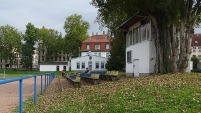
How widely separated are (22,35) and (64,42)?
51.1ft

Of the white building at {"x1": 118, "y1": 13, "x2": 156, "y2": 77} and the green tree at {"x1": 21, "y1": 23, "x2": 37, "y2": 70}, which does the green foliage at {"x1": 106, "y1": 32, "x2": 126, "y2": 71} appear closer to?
the white building at {"x1": 118, "y1": 13, "x2": 156, "y2": 77}

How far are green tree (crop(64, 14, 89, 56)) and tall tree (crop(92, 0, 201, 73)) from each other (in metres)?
79.7

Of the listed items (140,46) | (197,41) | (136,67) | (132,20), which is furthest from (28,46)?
(140,46)

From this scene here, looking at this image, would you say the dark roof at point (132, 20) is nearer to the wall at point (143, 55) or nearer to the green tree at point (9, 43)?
the wall at point (143, 55)

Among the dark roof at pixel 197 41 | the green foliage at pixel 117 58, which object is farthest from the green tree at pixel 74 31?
the green foliage at pixel 117 58

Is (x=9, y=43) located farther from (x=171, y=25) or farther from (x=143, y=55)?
(x=171, y=25)

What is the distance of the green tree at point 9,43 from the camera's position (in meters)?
106

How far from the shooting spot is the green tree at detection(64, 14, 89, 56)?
102 meters

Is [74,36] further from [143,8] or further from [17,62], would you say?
[143,8]

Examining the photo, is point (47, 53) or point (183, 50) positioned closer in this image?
point (183, 50)

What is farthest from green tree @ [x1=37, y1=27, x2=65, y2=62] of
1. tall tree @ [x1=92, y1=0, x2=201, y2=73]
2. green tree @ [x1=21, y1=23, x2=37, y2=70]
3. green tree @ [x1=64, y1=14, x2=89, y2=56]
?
tall tree @ [x1=92, y1=0, x2=201, y2=73]

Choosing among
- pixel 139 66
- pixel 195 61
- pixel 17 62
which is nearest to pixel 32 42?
pixel 17 62

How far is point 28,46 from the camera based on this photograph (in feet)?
336

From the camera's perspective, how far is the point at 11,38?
106m
